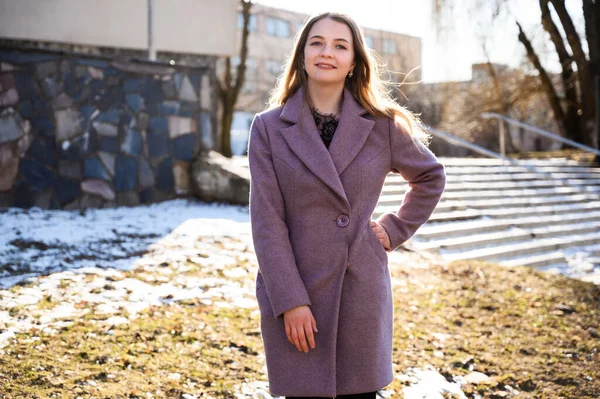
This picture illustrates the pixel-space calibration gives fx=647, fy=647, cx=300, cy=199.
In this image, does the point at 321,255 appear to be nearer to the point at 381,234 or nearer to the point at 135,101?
the point at 381,234

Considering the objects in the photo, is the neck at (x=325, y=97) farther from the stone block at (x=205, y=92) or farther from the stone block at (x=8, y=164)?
the stone block at (x=205, y=92)

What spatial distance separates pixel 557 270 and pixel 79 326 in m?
5.41

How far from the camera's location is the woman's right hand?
6.38 feet

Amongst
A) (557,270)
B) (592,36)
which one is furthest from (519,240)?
A: (592,36)

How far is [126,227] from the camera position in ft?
22.0

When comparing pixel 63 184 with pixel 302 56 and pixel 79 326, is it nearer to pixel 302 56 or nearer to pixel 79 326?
pixel 79 326

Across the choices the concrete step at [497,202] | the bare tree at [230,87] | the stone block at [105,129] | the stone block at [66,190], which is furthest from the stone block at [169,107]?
the bare tree at [230,87]

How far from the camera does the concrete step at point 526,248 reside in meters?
7.06

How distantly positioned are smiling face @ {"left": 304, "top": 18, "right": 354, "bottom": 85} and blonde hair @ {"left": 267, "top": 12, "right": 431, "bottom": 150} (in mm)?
37

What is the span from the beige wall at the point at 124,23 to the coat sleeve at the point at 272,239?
8.75 metres

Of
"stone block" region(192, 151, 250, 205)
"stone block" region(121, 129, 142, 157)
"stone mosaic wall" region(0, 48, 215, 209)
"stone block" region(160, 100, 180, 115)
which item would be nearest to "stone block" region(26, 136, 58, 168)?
"stone mosaic wall" region(0, 48, 215, 209)

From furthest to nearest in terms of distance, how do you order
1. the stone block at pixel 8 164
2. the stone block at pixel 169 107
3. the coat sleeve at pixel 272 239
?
1. the stone block at pixel 169 107
2. the stone block at pixel 8 164
3. the coat sleeve at pixel 272 239

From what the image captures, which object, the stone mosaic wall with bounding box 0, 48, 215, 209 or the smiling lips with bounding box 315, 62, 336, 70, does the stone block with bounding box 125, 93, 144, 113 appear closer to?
the stone mosaic wall with bounding box 0, 48, 215, 209

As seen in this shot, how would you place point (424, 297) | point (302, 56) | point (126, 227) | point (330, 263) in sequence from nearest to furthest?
1. point (330, 263)
2. point (302, 56)
3. point (424, 297)
4. point (126, 227)
